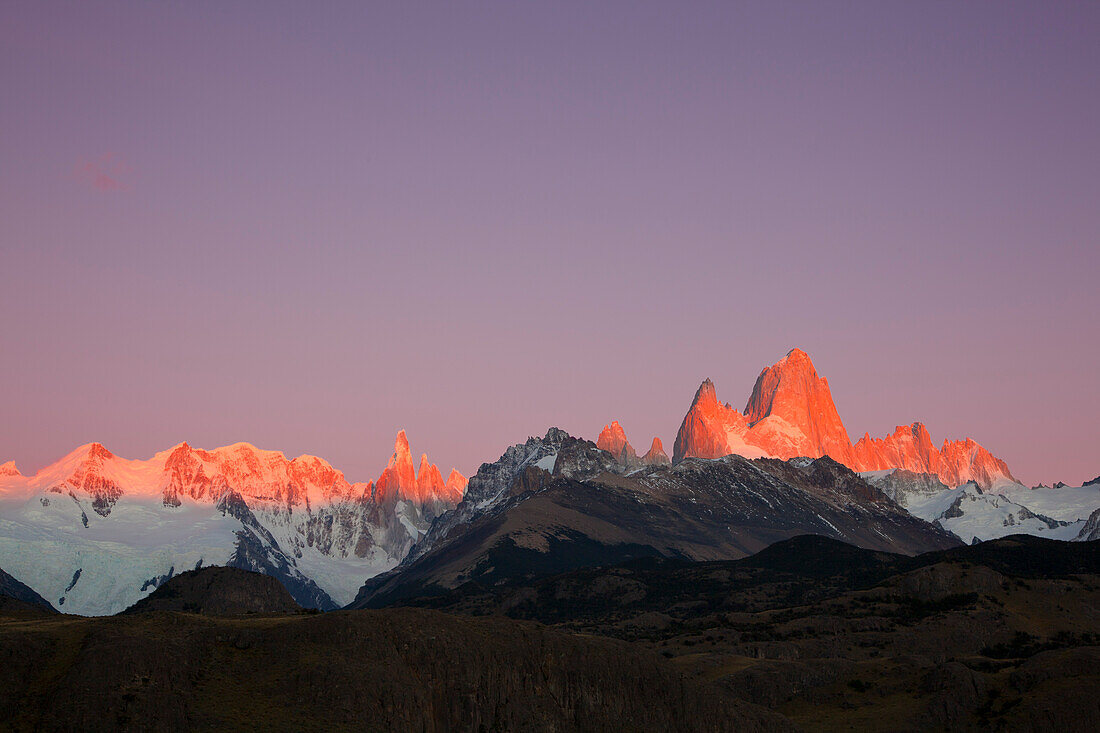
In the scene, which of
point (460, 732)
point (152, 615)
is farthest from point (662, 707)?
point (152, 615)

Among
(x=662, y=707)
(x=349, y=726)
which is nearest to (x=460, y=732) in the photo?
(x=349, y=726)

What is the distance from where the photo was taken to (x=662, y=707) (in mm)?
198250

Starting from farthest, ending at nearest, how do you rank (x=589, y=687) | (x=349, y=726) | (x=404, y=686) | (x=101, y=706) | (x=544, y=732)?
(x=589, y=687) → (x=544, y=732) → (x=404, y=686) → (x=349, y=726) → (x=101, y=706)

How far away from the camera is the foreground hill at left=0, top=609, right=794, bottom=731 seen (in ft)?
479

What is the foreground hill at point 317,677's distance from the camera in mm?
146125

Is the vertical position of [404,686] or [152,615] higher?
[152,615]

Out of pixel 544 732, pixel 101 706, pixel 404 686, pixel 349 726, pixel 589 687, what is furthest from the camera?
pixel 589 687

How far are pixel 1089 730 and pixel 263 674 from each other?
426 feet

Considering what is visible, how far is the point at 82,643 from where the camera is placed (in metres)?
155

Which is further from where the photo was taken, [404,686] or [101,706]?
[404,686]

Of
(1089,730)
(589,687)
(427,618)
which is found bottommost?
(1089,730)

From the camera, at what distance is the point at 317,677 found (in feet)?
527

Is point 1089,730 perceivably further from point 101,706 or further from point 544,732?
point 101,706

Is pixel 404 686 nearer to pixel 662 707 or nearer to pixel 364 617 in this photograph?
pixel 364 617
